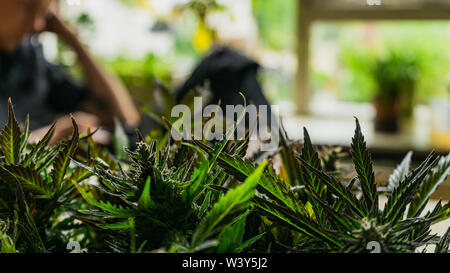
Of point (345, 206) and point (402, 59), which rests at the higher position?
point (402, 59)

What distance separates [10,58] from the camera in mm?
2330

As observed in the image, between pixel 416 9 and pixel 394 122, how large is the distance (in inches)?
35.2

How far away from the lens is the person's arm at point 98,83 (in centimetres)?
241

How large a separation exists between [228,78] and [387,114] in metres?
2.23

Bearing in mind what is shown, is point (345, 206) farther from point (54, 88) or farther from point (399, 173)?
point (54, 88)

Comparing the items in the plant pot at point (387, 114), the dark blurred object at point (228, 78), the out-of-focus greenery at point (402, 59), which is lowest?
the plant pot at point (387, 114)

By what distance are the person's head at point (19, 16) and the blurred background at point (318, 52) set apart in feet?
3.55

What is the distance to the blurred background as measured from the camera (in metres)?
3.20

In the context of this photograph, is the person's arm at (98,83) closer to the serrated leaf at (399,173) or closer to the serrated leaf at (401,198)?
the serrated leaf at (399,173)

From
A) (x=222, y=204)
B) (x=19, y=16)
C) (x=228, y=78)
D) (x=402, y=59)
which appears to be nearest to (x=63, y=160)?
(x=222, y=204)

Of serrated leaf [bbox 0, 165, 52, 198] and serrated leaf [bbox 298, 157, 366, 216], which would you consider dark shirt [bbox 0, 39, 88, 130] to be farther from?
serrated leaf [bbox 298, 157, 366, 216]

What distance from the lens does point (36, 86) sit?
2.41m

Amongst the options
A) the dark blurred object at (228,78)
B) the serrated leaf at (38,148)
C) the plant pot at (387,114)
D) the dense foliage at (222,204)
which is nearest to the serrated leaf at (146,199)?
the dense foliage at (222,204)

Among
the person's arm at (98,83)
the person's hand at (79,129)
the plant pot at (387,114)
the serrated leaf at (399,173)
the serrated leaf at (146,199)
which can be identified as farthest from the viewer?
the plant pot at (387,114)
